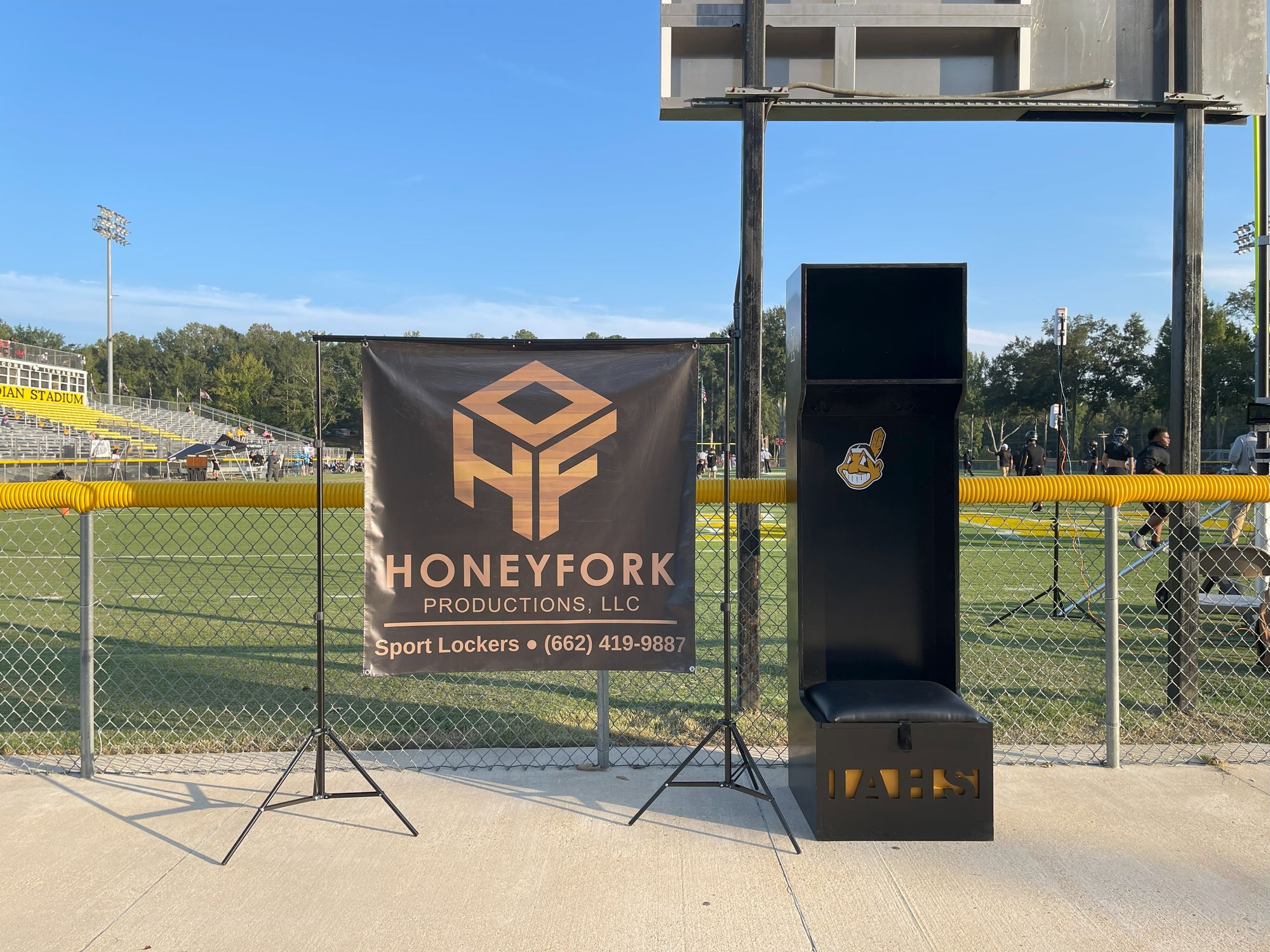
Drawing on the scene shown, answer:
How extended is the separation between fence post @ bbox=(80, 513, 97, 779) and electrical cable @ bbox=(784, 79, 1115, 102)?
4830 millimetres

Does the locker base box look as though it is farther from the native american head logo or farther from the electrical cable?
the electrical cable

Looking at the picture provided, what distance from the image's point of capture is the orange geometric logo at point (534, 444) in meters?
3.82

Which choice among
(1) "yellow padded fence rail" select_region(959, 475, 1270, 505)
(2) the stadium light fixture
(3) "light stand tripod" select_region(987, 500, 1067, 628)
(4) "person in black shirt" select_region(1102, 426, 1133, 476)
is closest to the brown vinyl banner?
(1) "yellow padded fence rail" select_region(959, 475, 1270, 505)

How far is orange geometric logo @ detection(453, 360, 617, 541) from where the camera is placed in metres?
3.82

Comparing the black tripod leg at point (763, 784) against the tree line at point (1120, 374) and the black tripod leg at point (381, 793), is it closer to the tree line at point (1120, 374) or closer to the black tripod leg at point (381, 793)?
the black tripod leg at point (381, 793)

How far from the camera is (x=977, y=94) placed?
5414 mm

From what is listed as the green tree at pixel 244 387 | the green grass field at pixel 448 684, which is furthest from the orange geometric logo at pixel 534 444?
the green tree at pixel 244 387

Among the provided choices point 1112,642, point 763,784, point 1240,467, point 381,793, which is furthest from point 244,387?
point 1112,642

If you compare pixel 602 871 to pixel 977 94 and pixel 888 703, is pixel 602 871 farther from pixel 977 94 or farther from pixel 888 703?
pixel 977 94

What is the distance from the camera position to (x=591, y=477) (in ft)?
12.6

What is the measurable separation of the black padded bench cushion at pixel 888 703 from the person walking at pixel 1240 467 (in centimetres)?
402

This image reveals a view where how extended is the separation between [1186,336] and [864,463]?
269 cm

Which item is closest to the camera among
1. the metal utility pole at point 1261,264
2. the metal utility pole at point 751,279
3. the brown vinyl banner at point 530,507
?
the brown vinyl banner at point 530,507

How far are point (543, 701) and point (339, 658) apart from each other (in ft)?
7.61
